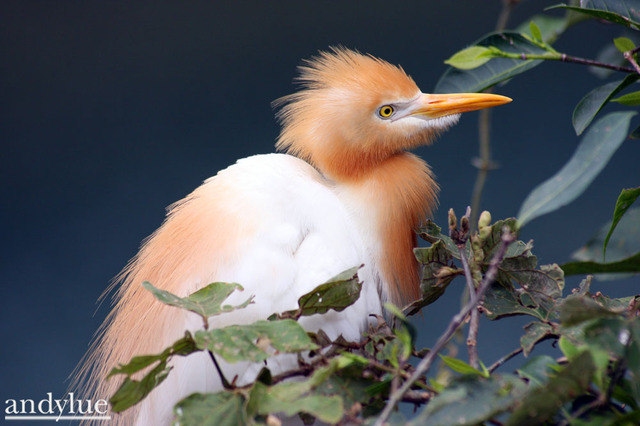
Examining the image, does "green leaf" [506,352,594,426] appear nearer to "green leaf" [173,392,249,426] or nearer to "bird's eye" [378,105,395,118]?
"green leaf" [173,392,249,426]

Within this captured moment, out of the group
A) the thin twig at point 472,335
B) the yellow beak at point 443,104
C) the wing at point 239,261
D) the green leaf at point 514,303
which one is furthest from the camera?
the yellow beak at point 443,104

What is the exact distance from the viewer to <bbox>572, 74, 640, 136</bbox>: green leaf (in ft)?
1.75

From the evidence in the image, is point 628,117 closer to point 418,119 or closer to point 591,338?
point 591,338

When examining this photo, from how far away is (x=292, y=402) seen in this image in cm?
39

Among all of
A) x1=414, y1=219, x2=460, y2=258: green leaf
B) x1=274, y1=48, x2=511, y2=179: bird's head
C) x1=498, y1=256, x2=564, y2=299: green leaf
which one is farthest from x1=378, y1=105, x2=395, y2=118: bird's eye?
x1=498, y1=256, x2=564, y2=299: green leaf

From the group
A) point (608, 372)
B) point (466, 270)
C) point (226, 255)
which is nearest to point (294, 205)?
point (226, 255)

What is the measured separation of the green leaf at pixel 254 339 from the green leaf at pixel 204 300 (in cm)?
2

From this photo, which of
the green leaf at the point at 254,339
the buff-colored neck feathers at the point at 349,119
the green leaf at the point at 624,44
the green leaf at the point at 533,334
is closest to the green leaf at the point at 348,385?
the green leaf at the point at 254,339

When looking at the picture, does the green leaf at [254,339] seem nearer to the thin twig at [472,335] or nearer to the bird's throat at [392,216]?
the thin twig at [472,335]

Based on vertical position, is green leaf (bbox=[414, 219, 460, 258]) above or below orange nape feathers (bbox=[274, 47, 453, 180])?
below

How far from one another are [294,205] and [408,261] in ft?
0.70

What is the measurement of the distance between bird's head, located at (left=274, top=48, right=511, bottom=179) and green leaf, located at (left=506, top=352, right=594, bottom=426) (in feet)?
1.99

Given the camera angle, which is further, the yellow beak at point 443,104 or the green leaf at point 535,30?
the yellow beak at point 443,104

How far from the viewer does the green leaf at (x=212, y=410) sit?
395 millimetres
